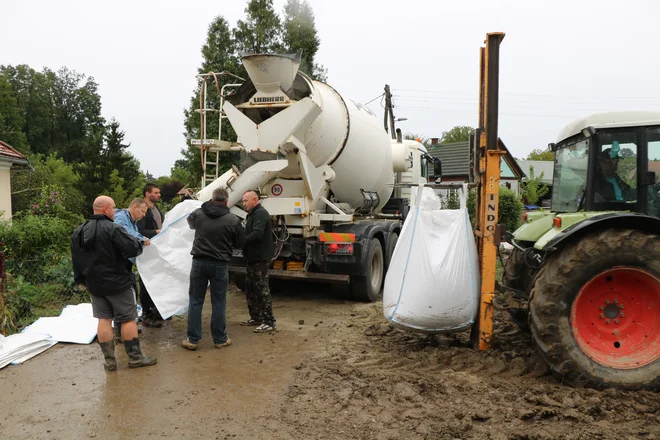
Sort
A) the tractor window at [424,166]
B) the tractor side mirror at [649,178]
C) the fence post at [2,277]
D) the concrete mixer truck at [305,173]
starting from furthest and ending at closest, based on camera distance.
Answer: the tractor window at [424,166] → the concrete mixer truck at [305,173] → the fence post at [2,277] → the tractor side mirror at [649,178]

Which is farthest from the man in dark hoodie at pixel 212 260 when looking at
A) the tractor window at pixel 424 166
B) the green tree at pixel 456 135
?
the green tree at pixel 456 135

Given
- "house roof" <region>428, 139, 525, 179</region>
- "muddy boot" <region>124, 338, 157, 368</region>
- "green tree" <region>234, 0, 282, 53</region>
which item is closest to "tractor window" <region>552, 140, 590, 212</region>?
"muddy boot" <region>124, 338, 157, 368</region>

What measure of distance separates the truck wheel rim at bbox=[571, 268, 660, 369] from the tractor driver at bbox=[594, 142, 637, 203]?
0.73m

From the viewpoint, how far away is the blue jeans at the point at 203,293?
5.28 metres

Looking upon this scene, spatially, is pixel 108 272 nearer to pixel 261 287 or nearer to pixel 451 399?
pixel 261 287

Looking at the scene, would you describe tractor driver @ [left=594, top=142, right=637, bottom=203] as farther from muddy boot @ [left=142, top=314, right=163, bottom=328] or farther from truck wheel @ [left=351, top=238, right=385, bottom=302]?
muddy boot @ [left=142, top=314, right=163, bottom=328]

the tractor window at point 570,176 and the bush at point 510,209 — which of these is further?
the bush at point 510,209

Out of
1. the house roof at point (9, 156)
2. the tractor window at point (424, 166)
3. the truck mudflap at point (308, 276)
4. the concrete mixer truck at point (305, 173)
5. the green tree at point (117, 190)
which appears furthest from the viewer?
the green tree at point (117, 190)

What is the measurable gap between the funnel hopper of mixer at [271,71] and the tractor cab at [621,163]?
3605mm

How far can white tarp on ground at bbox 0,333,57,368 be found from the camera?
4840 millimetres

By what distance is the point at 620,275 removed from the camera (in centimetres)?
406

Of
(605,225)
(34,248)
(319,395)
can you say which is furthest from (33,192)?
(605,225)

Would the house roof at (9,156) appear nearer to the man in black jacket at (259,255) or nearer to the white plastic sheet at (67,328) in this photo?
the white plastic sheet at (67,328)

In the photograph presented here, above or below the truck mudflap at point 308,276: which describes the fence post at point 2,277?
above
